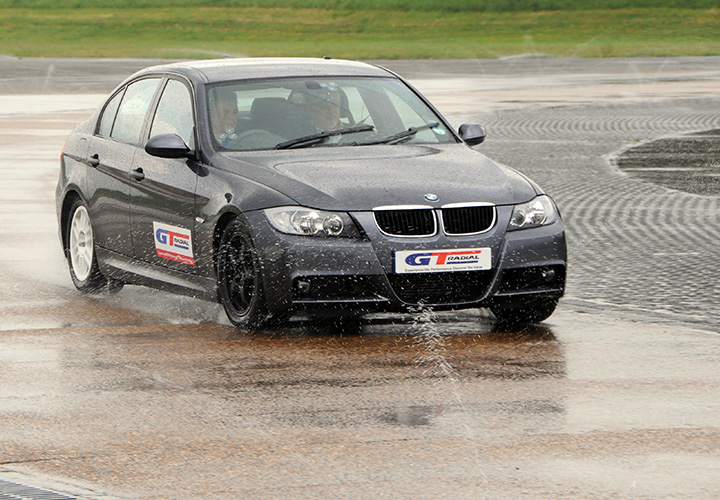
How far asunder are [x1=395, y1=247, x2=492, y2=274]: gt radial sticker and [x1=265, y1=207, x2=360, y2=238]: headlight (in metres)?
0.29

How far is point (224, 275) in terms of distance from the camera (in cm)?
888

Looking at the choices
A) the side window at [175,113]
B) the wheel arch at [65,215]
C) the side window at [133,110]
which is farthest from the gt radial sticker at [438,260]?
the wheel arch at [65,215]

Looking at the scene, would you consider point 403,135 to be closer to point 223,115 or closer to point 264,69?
point 264,69

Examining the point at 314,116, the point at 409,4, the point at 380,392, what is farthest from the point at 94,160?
the point at 409,4

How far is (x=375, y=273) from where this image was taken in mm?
8289

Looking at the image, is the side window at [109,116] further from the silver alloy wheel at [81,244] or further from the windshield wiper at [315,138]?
the windshield wiper at [315,138]

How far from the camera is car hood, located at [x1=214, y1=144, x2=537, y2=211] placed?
8.46 m

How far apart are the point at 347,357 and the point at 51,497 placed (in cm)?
284

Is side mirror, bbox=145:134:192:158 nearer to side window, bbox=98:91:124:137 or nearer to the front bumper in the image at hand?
the front bumper

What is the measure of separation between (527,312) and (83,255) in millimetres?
3254

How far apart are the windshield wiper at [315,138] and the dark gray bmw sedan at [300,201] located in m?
0.01

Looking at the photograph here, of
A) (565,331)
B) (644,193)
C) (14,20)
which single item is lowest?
(14,20)

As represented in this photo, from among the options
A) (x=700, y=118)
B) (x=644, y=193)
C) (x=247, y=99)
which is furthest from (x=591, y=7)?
(x=247, y=99)

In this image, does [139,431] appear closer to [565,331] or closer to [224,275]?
[224,275]
